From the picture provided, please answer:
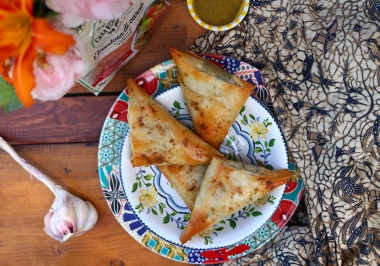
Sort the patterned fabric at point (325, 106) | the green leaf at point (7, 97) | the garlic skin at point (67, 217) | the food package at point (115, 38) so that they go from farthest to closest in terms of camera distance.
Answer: the garlic skin at point (67, 217) < the patterned fabric at point (325, 106) < the food package at point (115, 38) < the green leaf at point (7, 97)

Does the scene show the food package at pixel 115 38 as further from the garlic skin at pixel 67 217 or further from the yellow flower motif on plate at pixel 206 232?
Answer: the yellow flower motif on plate at pixel 206 232

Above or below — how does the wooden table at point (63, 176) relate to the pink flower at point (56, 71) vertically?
below

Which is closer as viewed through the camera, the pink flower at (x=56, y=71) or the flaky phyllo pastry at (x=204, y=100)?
the pink flower at (x=56, y=71)

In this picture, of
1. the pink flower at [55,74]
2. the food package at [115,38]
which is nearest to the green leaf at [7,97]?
the pink flower at [55,74]

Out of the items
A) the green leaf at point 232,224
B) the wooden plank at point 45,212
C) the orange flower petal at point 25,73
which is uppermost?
the orange flower petal at point 25,73

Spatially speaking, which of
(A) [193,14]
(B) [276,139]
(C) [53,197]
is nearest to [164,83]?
(A) [193,14]

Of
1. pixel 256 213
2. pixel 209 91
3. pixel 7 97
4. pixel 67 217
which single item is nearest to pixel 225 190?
pixel 256 213

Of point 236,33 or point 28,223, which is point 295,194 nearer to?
point 236,33
